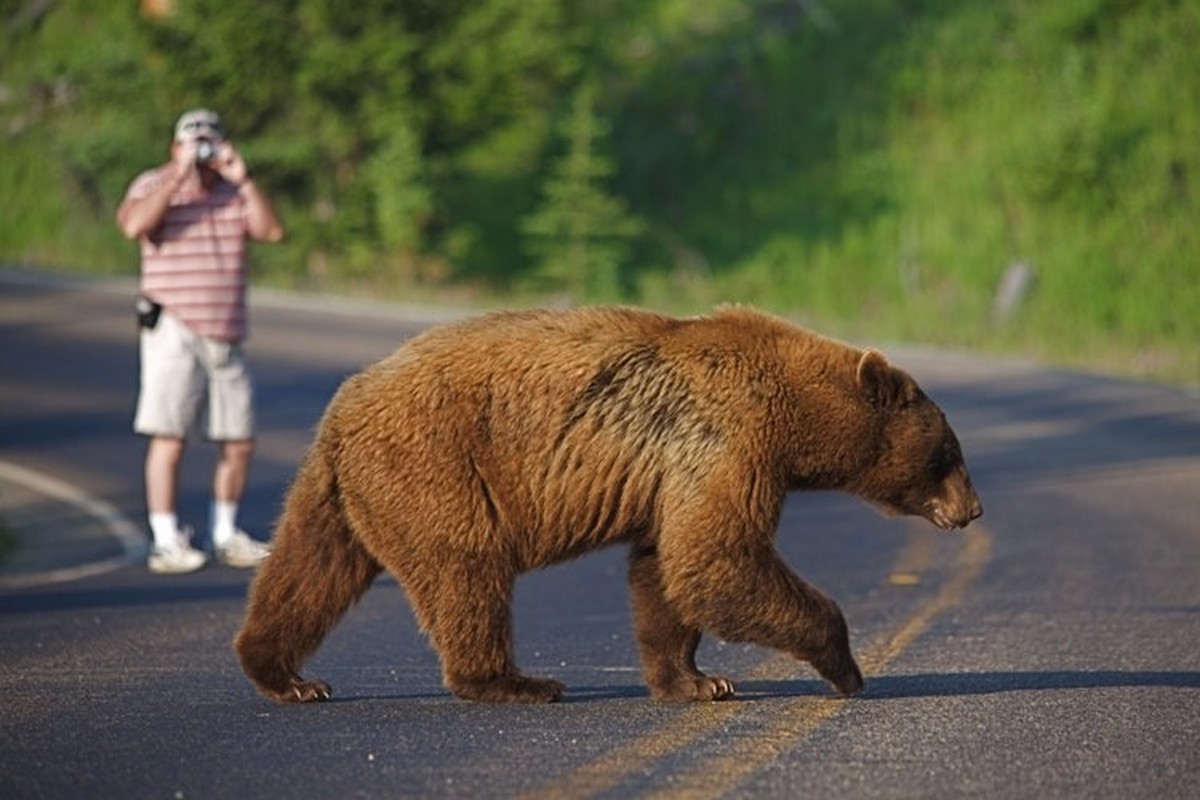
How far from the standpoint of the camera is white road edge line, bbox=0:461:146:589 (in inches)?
465

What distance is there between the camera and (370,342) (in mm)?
23359

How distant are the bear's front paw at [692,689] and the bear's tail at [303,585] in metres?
1.04

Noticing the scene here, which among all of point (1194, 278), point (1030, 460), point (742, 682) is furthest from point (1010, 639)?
point (1194, 278)

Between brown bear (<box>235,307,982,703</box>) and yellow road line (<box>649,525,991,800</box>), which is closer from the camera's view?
yellow road line (<box>649,525,991,800</box>)

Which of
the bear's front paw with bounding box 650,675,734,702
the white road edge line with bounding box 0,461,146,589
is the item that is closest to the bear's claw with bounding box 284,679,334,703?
the bear's front paw with bounding box 650,675,734,702

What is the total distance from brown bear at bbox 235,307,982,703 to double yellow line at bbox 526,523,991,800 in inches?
12.0

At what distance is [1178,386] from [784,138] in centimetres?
1291

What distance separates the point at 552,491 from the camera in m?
7.90

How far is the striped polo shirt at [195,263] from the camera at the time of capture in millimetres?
12188

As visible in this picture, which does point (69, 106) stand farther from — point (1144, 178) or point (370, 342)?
point (1144, 178)

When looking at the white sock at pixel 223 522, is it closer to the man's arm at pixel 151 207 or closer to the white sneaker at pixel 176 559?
the white sneaker at pixel 176 559

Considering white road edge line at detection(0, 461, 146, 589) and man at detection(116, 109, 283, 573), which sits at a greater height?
man at detection(116, 109, 283, 573)

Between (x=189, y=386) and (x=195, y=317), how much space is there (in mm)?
346

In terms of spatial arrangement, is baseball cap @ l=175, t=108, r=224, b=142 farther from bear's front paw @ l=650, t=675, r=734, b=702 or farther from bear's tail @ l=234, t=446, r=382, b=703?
bear's front paw @ l=650, t=675, r=734, b=702
